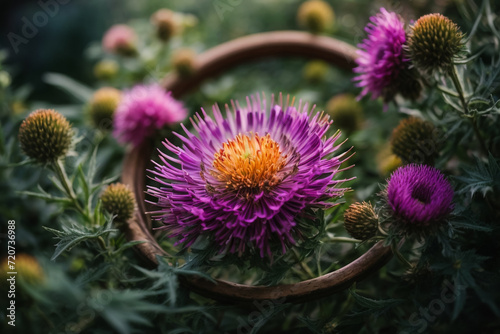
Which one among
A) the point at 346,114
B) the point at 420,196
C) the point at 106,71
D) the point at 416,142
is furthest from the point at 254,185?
the point at 106,71

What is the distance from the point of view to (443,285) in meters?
0.92

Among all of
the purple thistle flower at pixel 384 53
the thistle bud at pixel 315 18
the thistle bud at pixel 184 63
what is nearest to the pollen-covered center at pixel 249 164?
the purple thistle flower at pixel 384 53

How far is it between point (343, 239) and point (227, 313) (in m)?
0.37

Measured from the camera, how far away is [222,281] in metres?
0.93

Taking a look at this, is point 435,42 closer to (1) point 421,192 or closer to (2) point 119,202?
(1) point 421,192

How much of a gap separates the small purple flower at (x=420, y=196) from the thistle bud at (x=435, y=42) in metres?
0.25

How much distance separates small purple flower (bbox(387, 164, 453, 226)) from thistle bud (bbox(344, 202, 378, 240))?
5cm

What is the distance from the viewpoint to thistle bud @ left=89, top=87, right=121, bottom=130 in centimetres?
149

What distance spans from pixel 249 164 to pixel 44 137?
1.64 ft

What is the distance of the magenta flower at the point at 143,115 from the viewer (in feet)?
4.33

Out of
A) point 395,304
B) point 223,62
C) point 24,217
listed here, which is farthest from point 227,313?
point 223,62

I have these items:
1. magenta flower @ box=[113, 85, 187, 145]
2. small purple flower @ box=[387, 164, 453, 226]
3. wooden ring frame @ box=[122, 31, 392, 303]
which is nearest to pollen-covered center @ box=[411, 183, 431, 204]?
small purple flower @ box=[387, 164, 453, 226]
